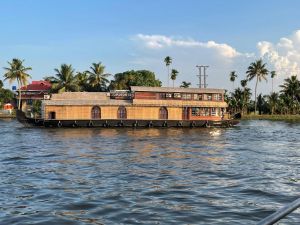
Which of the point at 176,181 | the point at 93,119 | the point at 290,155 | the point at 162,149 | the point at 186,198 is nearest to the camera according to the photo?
the point at 186,198

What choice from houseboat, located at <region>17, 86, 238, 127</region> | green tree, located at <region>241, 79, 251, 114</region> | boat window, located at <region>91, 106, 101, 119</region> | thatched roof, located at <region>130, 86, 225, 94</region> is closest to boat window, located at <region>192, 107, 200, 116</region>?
houseboat, located at <region>17, 86, 238, 127</region>

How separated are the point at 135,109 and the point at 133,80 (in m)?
27.7

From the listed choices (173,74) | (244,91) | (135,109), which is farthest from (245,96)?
(135,109)

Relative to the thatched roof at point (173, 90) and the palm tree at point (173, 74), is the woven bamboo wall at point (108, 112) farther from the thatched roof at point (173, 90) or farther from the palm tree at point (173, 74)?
the palm tree at point (173, 74)

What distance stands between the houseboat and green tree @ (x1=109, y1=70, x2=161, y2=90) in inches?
939

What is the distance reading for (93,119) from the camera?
40438mm

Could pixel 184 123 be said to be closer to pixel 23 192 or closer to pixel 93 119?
pixel 93 119

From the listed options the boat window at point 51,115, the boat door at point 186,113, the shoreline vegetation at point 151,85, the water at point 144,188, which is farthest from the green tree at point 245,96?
the water at point 144,188

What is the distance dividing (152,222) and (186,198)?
7.17 ft

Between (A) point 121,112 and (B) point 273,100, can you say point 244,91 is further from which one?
(A) point 121,112

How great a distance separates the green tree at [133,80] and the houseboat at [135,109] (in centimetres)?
2385

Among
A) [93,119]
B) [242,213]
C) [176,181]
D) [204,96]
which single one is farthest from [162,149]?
[204,96]

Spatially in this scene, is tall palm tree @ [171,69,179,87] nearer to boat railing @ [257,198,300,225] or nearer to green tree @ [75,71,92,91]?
green tree @ [75,71,92,91]

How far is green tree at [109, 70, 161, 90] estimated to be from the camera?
6738 centimetres
